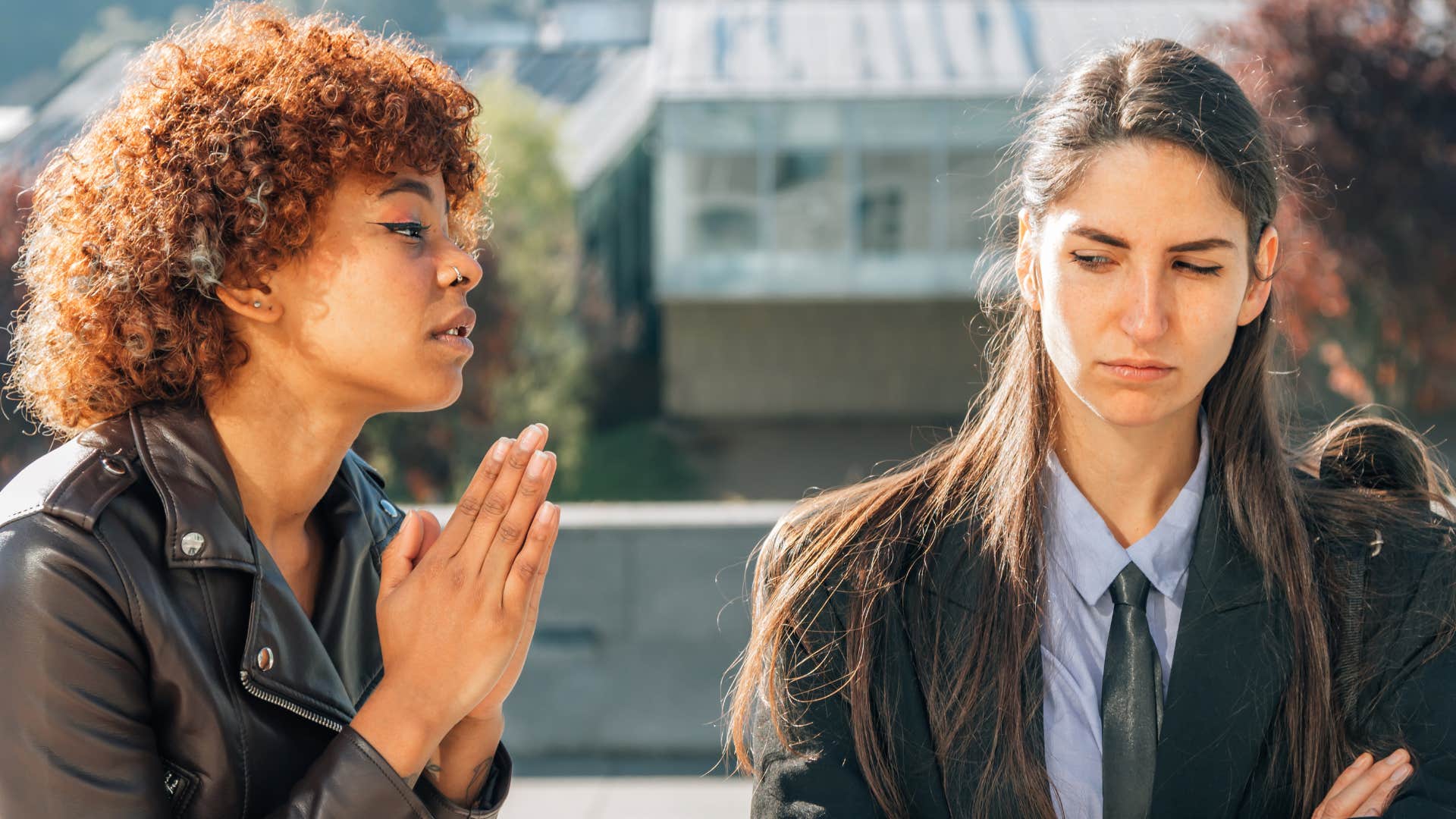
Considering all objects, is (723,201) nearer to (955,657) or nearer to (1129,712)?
(955,657)

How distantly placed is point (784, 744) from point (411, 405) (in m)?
0.84

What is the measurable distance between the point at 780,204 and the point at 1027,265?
2092 cm

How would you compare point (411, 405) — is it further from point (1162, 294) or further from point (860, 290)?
point (860, 290)

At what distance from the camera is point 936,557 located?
7.75 ft

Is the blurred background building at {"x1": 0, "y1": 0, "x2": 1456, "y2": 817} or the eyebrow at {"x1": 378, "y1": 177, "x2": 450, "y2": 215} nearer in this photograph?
the eyebrow at {"x1": 378, "y1": 177, "x2": 450, "y2": 215}

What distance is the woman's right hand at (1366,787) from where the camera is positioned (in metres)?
2.13

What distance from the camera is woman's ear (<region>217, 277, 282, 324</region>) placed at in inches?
83.7

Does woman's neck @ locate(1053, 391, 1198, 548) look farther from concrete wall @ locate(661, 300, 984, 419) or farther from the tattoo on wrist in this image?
concrete wall @ locate(661, 300, 984, 419)

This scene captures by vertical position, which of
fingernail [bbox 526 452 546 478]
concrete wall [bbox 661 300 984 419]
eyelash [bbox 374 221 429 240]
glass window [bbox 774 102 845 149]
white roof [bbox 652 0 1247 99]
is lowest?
fingernail [bbox 526 452 546 478]

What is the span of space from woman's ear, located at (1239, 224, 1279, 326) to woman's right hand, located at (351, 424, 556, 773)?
1222 mm

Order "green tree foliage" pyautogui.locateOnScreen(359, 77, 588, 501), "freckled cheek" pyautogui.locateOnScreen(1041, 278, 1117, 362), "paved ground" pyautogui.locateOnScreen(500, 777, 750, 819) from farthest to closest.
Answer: "green tree foliage" pyautogui.locateOnScreen(359, 77, 588, 501), "paved ground" pyautogui.locateOnScreen(500, 777, 750, 819), "freckled cheek" pyautogui.locateOnScreen(1041, 278, 1117, 362)

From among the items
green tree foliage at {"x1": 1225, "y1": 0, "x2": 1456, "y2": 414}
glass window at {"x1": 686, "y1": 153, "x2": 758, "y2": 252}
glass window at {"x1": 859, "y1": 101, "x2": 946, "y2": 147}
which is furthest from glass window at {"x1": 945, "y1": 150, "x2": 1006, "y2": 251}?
green tree foliage at {"x1": 1225, "y1": 0, "x2": 1456, "y2": 414}

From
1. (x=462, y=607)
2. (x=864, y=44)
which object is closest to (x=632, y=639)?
(x=462, y=607)

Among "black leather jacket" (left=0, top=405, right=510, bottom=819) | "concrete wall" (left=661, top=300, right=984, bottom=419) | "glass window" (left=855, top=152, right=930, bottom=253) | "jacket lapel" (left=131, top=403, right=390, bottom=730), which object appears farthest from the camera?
"concrete wall" (left=661, top=300, right=984, bottom=419)
